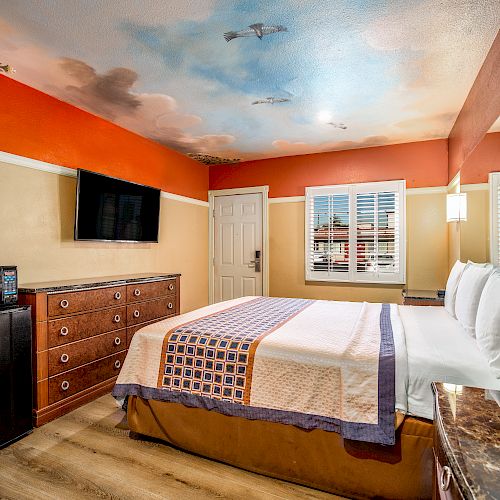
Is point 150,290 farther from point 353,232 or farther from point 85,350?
point 353,232

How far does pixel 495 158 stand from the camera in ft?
7.81

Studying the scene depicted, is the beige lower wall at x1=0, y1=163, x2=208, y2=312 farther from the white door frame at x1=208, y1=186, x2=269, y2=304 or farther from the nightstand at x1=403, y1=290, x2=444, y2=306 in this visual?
the nightstand at x1=403, y1=290, x2=444, y2=306

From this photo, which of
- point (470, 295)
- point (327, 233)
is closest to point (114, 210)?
point (327, 233)

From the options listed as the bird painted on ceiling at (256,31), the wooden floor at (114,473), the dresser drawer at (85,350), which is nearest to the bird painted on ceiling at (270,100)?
the bird painted on ceiling at (256,31)

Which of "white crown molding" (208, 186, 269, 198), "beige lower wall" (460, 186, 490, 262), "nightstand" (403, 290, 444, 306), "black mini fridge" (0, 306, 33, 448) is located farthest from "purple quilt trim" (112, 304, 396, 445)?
"white crown molding" (208, 186, 269, 198)

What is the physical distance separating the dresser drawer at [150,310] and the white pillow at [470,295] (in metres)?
2.87

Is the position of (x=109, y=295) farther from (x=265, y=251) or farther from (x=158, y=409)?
(x=265, y=251)

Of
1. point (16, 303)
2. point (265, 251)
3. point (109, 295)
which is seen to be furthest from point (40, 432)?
point (265, 251)

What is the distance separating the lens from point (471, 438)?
91cm

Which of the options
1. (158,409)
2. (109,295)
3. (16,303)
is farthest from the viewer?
(109,295)

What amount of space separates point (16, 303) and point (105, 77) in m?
1.92

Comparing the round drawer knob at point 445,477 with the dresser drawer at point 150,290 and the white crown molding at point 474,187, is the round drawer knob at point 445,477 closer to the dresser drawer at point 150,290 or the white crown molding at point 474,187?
the white crown molding at point 474,187

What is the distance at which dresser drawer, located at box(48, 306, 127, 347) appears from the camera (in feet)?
8.98

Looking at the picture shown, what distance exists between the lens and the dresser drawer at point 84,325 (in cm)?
274
